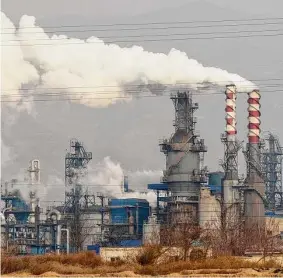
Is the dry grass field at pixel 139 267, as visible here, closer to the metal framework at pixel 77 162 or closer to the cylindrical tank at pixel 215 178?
the cylindrical tank at pixel 215 178

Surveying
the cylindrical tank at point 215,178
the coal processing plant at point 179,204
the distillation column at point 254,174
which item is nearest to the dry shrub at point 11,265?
the coal processing plant at point 179,204

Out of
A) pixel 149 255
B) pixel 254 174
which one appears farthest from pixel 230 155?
pixel 149 255

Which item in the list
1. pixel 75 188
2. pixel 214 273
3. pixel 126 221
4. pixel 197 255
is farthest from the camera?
pixel 75 188

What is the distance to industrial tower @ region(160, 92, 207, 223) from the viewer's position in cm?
5647

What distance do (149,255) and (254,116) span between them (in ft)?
91.2

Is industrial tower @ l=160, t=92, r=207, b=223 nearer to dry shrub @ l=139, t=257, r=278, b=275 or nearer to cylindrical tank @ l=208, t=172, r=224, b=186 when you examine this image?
cylindrical tank @ l=208, t=172, r=224, b=186

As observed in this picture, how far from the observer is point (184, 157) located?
56.8m

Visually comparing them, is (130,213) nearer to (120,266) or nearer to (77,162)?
(77,162)

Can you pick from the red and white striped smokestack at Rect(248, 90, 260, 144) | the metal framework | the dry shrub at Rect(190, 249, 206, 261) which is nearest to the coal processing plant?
the red and white striped smokestack at Rect(248, 90, 260, 144)

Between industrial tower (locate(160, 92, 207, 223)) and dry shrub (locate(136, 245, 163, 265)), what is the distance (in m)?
25.6

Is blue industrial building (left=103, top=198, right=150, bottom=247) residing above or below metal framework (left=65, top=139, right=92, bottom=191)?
below

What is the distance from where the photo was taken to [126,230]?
189ft

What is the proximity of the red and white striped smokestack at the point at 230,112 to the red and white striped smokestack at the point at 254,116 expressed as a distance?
1.04 m

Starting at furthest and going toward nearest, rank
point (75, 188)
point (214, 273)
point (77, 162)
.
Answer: point (77, 162) < point (75, 188) < point (214, 273)
